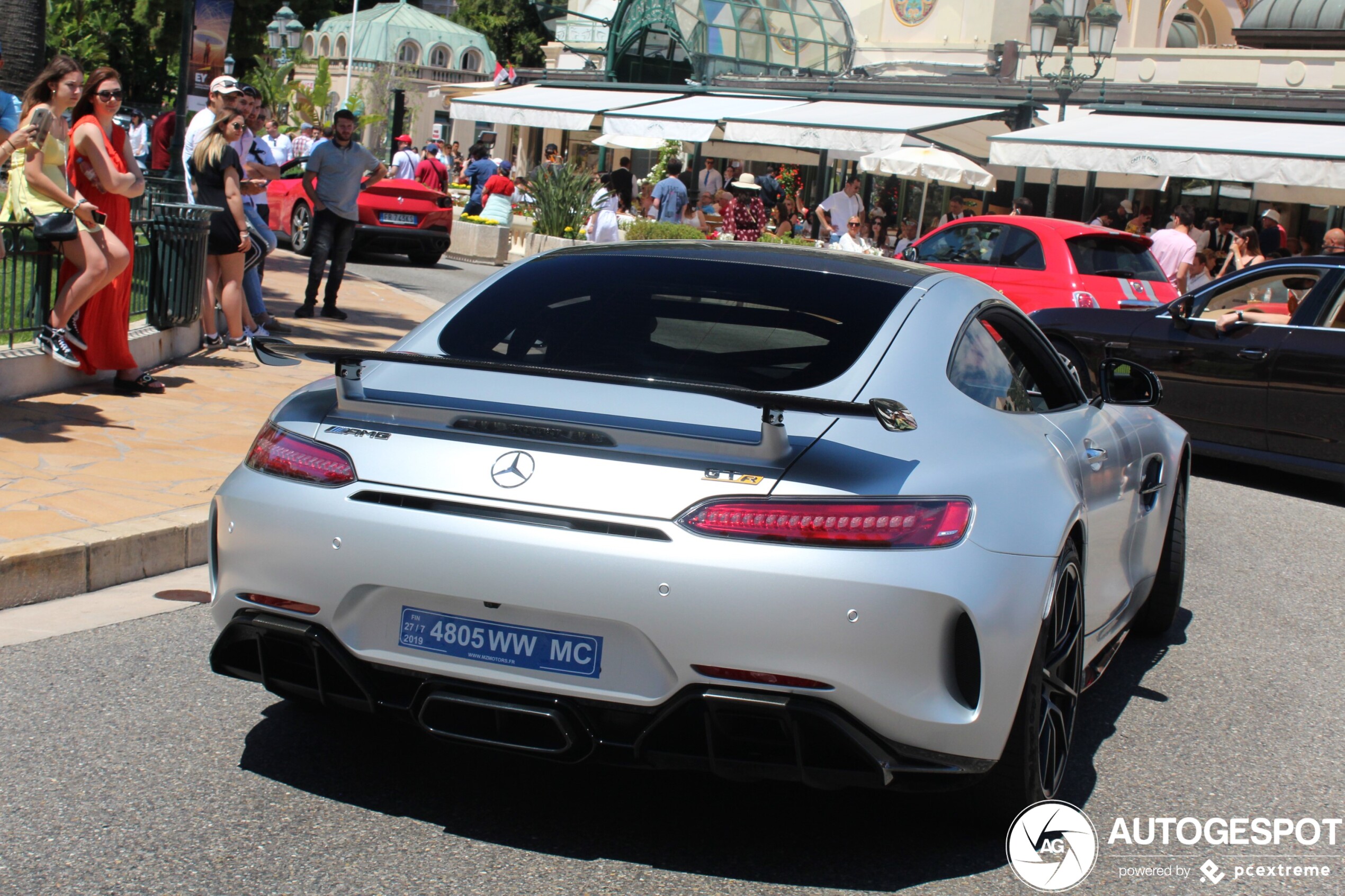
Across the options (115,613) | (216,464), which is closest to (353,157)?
(216,464)

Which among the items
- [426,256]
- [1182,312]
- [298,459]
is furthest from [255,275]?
[426,256]

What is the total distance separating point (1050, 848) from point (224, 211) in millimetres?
8251

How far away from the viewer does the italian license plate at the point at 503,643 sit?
3.16m

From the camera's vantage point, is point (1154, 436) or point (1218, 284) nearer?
point (1154, 436)

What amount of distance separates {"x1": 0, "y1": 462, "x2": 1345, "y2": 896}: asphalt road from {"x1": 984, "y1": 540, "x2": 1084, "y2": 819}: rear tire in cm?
13

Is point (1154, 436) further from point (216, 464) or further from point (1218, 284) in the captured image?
point (1218, 284)

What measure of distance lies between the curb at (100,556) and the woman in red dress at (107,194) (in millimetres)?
2761

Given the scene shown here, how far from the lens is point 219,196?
10312 mm

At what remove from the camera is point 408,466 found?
10.7 feet

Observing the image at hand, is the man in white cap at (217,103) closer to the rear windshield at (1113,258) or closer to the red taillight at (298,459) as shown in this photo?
the rear windshield at (1113,258)

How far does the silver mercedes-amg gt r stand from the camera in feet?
10.1

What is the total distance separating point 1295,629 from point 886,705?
12.8 feet

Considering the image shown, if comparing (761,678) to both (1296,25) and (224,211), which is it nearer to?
(224,211)

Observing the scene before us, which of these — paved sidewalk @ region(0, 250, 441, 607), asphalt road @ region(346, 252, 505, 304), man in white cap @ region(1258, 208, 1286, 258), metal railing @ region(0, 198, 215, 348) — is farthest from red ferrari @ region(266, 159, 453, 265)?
man in white cap @ region(1258, 208, 1286, 258)
